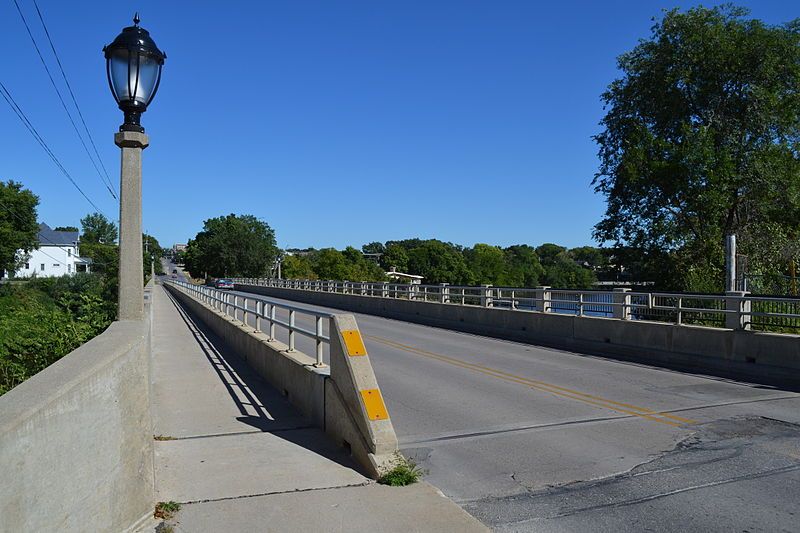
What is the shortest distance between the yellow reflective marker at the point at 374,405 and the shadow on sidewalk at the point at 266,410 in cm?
54

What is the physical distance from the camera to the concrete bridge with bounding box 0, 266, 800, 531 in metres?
4.21

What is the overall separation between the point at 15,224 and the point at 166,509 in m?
90.6

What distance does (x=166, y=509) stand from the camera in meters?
5.23

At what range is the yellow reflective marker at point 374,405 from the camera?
6281mm

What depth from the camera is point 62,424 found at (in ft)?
12.7

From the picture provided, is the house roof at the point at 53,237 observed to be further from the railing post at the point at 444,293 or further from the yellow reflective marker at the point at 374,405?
the yellow reflective marker at the point at 374,405

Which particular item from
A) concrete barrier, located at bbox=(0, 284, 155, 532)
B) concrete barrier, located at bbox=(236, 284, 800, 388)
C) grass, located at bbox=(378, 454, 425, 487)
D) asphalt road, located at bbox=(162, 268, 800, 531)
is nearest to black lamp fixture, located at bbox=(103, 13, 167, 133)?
concrete barrier, located at bbox=(0, 284, 155, 532)

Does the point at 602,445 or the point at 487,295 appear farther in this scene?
the point at 487,295

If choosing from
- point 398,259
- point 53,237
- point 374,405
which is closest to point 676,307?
point 374,405

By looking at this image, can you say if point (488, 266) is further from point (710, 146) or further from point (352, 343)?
point (352, 343)

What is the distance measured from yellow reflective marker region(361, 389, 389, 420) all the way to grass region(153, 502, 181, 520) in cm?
185

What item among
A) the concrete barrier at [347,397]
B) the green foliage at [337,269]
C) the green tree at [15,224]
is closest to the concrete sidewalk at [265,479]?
the concrete barrier at [347,397]

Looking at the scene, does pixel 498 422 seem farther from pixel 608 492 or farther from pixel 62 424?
pixel 62 424

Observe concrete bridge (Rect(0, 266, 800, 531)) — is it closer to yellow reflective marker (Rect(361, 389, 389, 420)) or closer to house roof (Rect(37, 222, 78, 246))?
yellow reflective marker (Rect(361, 389, 389, 420))
